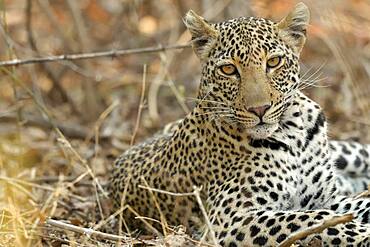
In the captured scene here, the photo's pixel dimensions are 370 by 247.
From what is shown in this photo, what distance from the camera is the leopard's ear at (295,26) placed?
27.0ft

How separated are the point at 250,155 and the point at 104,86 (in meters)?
6.67

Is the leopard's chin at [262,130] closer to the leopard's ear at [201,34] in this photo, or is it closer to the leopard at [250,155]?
the leopard at [250,155]

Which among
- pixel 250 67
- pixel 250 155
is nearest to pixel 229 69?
pixel 250 67

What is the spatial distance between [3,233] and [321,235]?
2.34 m

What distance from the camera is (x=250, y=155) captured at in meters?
8.16

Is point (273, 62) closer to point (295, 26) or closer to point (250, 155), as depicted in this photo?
→ point (295, 26)

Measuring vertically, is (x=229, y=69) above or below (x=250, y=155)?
above

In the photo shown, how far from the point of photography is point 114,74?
49.1ft

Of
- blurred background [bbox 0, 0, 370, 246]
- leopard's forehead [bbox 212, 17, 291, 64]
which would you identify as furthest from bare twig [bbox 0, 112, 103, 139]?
leopard's forehead [bbox 212, 17, 291, 64]

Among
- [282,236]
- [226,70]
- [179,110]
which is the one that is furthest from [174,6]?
[282,236]

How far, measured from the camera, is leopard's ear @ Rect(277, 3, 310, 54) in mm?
8219

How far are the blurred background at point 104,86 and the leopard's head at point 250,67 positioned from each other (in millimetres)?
1374

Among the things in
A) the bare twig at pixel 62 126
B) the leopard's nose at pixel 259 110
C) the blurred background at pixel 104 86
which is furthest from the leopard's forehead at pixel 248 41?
the bare twig at pixel 62 126

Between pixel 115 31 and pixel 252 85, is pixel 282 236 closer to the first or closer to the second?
pixel 252 85
